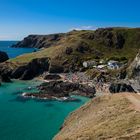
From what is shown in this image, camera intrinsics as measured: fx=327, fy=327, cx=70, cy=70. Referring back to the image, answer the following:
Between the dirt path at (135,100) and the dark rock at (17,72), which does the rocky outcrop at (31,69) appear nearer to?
the dark rock at (17,72)

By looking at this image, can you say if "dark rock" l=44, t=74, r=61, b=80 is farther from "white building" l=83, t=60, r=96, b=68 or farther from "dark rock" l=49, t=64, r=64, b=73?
"white building" l=83, t=60, r=96, b=68

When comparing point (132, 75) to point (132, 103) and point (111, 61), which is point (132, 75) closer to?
point (111, 61)

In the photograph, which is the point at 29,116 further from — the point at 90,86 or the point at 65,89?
the point at 90,86

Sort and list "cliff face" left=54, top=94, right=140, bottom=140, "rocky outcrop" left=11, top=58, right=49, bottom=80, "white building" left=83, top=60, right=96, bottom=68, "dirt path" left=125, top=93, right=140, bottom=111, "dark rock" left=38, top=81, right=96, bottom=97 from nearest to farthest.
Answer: "cliff face" left=54, top=94, right=140, bottom=140, "dirt path" left=125, top=93, right=140, bottom=111, "dark rock" left=38, top=81, right=96, bottom=97, "rocky outcrop" left=11, top=58, right=49, bottom=80, "white building" left=83, top=60, right=96, bottom=68

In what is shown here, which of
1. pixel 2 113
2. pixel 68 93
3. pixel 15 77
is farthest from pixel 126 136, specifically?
pixel 15 77

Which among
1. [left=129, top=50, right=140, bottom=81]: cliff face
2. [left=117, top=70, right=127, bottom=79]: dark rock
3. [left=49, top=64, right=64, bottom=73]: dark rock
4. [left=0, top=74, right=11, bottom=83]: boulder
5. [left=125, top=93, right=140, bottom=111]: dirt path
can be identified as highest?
[left=125, top=93, right=140, bottom=111]: dirt path

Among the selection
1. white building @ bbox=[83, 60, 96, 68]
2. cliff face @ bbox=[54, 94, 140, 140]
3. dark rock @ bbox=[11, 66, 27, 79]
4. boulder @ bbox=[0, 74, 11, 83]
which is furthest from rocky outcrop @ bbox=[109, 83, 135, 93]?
cliff face @ bbox=[54, 94, 140, 140]
